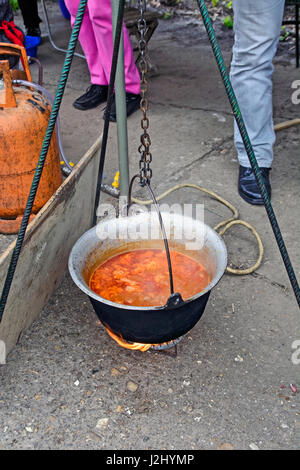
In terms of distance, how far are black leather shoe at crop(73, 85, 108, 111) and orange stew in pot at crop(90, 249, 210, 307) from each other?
7.83ft

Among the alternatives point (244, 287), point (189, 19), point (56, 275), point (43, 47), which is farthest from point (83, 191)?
point (189, 19)

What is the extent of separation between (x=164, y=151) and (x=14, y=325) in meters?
2.03

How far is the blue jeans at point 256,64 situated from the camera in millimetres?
2676

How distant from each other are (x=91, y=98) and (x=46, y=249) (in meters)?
2.53

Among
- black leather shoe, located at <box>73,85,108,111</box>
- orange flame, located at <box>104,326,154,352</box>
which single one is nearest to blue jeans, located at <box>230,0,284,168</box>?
orange flame, located at <box>104,326,154,352</box>

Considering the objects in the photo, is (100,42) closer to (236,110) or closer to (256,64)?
(256,64)

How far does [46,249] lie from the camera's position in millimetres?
2154

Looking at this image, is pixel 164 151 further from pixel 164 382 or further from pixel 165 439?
pixel 165 439

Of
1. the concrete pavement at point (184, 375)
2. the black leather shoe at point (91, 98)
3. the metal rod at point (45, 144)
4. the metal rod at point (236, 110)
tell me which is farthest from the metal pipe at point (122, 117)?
the black leather shoe at point (91, 98)

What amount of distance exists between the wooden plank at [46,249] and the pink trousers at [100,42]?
5.35 ft

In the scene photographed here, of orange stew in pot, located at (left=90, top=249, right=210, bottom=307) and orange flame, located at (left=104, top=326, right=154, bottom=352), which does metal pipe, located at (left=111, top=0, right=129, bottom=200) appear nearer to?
orange stew in pot, located at (left=90, top=249, right=210, bottom=307)

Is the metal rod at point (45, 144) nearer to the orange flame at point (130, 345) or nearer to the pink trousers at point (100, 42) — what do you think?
the orange flame at point (130, 345)

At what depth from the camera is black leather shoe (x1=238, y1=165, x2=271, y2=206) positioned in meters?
3.06

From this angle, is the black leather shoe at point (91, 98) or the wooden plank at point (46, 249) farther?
the black leather shoe at point (91, 98)
